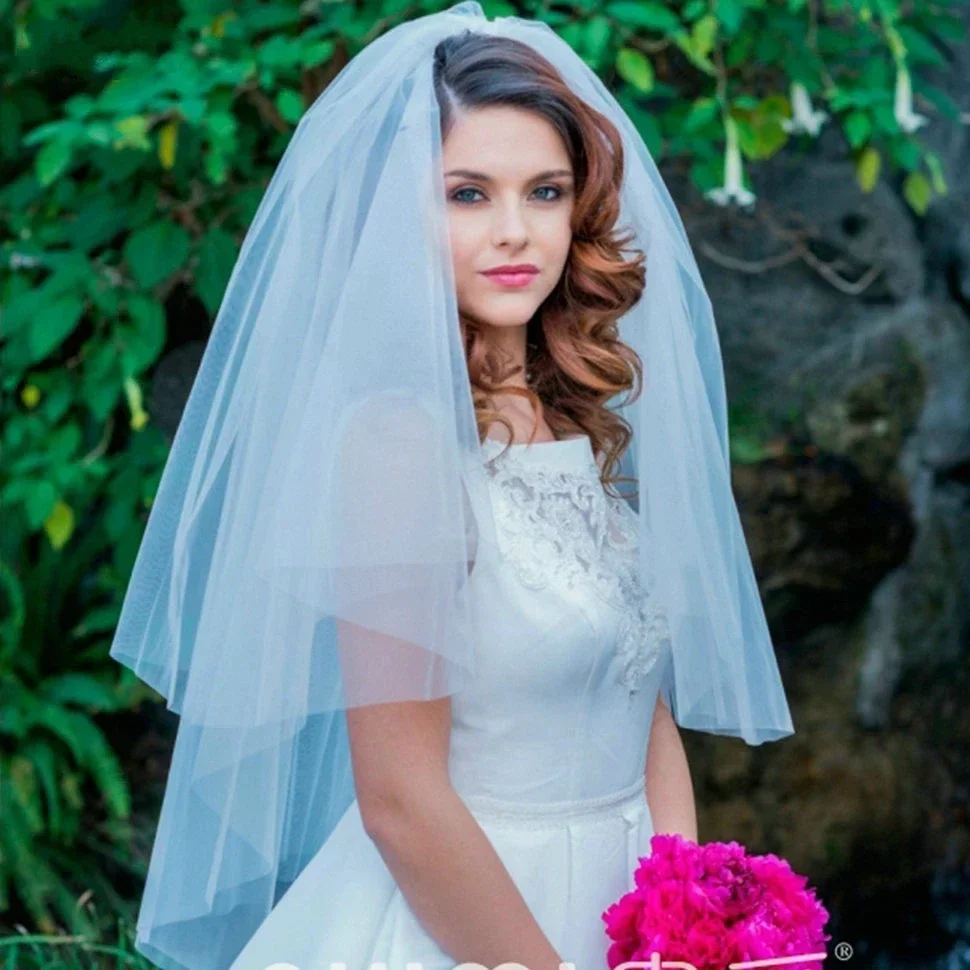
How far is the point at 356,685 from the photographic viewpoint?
169 centimetres

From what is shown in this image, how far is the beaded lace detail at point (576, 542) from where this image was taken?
6.10 feet

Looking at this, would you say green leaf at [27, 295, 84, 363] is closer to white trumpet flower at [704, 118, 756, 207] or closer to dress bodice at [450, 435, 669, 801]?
white trumpet flower at [704, 118, 756, 207]

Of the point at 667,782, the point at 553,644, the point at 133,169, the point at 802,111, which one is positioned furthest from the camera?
the point at 802,111

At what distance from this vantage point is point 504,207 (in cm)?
187

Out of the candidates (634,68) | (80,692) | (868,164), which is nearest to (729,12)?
(634,68)

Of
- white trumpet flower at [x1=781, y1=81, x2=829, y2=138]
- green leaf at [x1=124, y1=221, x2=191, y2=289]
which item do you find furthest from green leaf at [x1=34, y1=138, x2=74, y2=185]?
white trumpet flower at [x1=781, y1=81, x2=829, y2=138]

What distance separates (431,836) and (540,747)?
24 cm

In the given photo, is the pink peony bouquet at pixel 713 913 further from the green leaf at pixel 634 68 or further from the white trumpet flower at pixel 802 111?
the white trumpet flower at pixel 802 111

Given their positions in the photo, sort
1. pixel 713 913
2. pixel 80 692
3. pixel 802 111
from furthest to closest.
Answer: pixel 80 692, pixel 802 111, pixel 713 913

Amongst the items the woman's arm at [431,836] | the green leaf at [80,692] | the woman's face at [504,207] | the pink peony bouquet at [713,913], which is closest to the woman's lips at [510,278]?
the woman's face at [504,207]

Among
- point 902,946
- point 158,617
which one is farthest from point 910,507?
point 158,617

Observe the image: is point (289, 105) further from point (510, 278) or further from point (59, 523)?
point (510, 278)

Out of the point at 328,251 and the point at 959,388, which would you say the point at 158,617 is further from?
the point at 959,388

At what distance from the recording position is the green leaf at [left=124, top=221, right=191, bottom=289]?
11.0 feet
